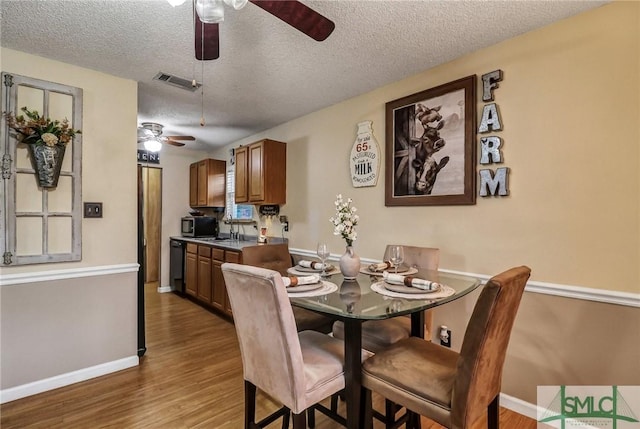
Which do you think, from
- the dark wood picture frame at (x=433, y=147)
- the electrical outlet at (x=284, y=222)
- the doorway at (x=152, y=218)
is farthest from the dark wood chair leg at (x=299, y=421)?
the doorway at (x=152, y=218)

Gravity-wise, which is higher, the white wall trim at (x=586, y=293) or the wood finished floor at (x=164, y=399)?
the white wall trim at (x=586, y=293)

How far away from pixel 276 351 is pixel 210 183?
3.99 m

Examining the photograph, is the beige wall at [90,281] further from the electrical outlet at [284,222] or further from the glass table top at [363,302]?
the glass table top at [363,302]

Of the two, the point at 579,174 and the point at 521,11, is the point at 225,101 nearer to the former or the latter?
the point at 521,11

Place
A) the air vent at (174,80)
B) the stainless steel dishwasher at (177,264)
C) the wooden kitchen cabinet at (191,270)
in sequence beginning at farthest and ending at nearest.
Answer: the stainless steel dishwasher at (177,264) → the wooden kitchen cabinet at (191,270) → the air vent at (174,80)

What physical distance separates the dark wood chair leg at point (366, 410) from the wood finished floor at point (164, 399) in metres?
0.58

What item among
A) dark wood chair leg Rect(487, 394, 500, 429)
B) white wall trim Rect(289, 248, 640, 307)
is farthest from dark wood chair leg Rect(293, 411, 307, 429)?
white wall trim Rect(289, 248, 640, 307)

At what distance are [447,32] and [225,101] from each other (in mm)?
2090

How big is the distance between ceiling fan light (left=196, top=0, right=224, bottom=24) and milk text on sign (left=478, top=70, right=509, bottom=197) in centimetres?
178

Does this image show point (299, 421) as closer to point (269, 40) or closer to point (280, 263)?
point (280, 263)

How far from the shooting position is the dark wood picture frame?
2225 mm

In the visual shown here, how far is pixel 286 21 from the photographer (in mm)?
1330

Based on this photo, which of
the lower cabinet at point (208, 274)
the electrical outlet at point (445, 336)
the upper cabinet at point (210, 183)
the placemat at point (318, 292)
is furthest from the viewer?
the upper cabinet at point (210, 183)

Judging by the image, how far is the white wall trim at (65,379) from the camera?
2143mm
